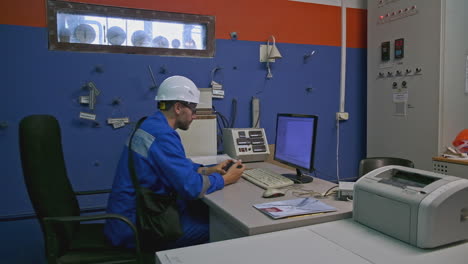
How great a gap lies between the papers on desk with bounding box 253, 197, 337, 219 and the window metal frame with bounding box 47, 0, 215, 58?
1781 mm

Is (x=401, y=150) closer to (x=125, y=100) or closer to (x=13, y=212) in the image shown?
(x=125, y=100)

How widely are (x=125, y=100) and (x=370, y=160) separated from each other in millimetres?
1958

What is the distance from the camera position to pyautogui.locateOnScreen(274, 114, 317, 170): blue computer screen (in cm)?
187

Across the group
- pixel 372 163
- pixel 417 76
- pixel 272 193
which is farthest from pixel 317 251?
pixel 417 76

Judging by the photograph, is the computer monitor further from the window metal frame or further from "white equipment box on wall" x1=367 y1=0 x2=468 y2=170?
"white equipment box on wall" x1=367 y1=0 x2=468 y2=170

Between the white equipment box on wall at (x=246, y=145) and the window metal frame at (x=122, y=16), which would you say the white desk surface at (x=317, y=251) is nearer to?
the white equipment box on wall at (x=246, y=145)

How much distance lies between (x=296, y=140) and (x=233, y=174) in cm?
43

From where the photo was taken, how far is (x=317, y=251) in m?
1.13

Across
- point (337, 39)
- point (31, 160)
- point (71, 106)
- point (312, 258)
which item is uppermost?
point (337, 39)

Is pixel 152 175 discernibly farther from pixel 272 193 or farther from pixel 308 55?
pixel 308 55

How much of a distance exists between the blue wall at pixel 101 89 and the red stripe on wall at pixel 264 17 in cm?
9

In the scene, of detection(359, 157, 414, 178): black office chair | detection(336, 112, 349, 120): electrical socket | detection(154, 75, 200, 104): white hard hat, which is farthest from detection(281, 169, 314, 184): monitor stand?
detection(336, 112, 349, 120): electrical socket

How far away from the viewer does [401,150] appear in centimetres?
322

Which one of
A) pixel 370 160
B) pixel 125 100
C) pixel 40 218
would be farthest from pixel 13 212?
pixel 370 160
